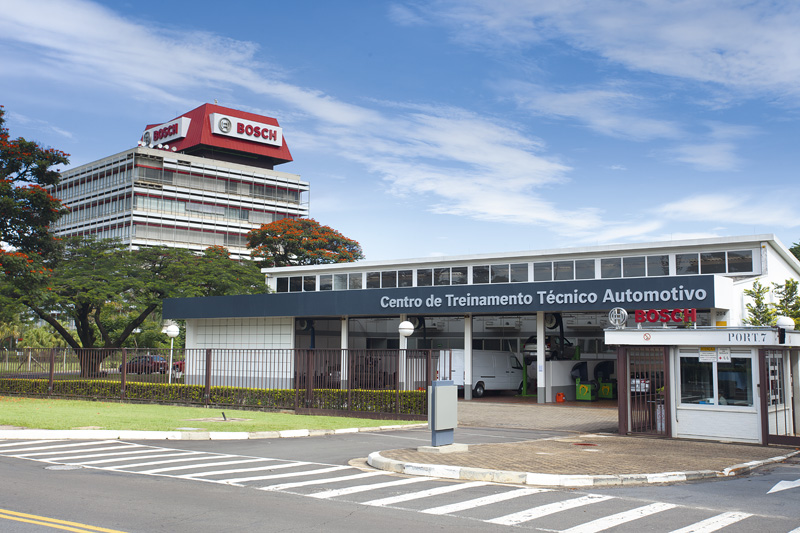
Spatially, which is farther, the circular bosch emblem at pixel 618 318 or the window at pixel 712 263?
the window at pixel 712 263

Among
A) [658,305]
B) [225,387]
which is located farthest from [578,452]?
[225,387]

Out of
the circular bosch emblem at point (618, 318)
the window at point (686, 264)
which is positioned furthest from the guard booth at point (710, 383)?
the window at point (686, 264)

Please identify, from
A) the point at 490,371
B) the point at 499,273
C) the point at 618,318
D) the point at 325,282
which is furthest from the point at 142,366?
the point at 618,318

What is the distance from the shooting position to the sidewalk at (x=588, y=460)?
1214 cm

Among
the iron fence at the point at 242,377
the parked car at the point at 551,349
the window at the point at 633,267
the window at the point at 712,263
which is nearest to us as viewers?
the iron fence at the point at 242,377

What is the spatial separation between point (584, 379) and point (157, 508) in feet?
88.6

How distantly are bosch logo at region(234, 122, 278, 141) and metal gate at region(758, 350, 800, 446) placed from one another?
89470mm

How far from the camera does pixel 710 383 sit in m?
18.7

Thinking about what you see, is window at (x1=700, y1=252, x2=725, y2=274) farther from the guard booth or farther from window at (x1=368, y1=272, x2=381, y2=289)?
window at (x1=368, y1=272, x2=381, y2=289)

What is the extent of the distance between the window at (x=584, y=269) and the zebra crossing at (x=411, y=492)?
2234 cm

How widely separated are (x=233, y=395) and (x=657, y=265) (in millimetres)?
18167

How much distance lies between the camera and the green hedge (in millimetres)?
24344

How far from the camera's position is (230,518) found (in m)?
8.81

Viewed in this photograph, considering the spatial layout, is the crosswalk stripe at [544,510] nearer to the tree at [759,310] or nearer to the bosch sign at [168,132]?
the tree at [759,310]
